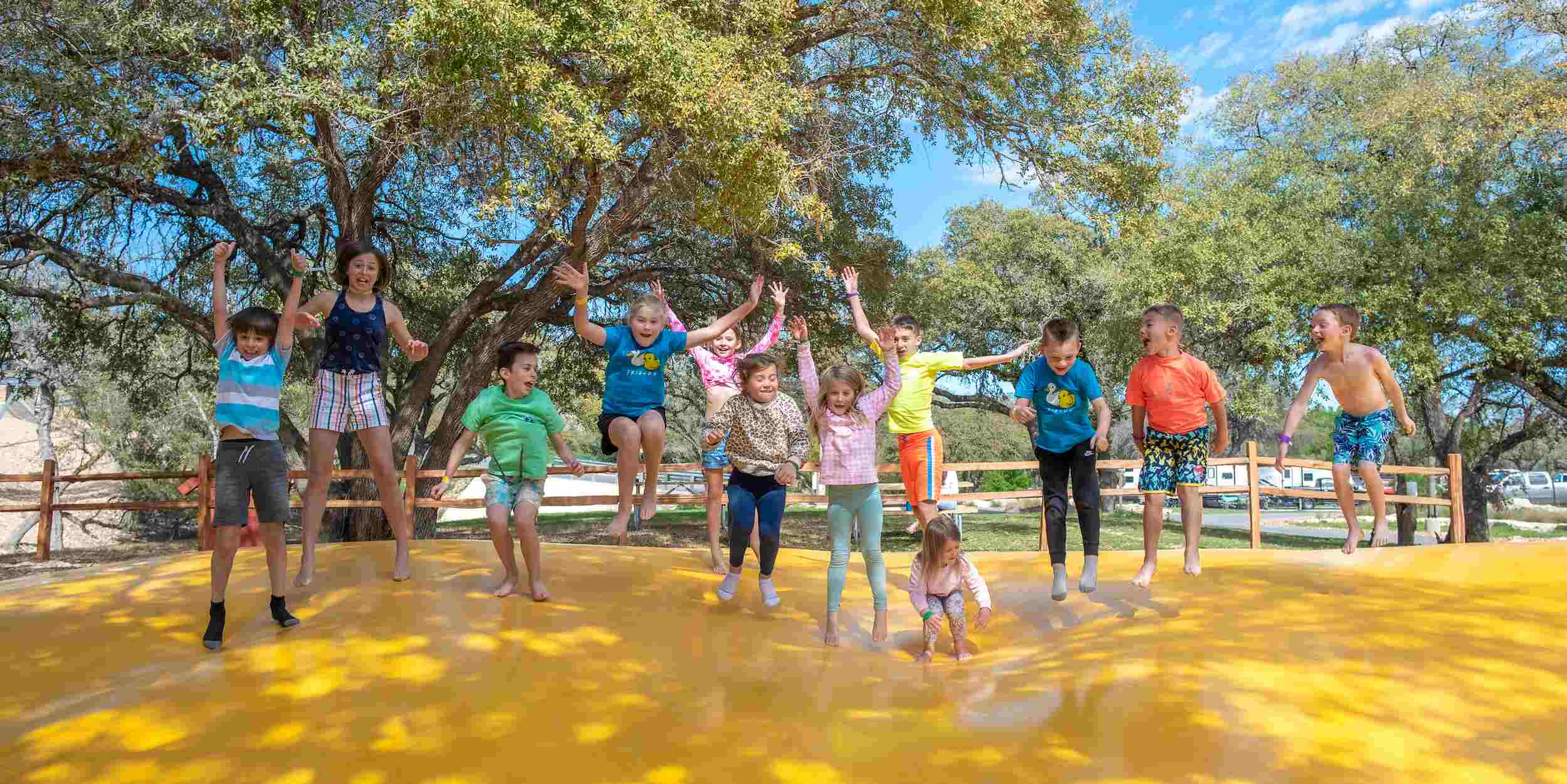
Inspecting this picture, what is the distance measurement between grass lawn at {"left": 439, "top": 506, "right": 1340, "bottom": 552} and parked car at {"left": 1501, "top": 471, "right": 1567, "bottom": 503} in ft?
87.2

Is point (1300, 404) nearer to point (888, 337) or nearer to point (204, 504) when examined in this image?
point (888, 337)

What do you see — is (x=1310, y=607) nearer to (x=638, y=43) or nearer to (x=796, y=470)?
(x=796, y=470)

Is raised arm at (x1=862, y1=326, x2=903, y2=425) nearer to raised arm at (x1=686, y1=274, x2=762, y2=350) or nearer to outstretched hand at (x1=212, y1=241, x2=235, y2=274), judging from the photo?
raised arm at (x1=686, y1=274, x2=762, y2=350)

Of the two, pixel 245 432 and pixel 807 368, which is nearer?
pixel 245 432

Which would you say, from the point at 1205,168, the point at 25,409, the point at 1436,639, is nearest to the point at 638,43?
the point at 1436,639

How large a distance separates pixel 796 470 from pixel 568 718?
197 cm

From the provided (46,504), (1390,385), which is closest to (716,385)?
(1390,385)

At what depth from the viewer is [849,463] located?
475cm

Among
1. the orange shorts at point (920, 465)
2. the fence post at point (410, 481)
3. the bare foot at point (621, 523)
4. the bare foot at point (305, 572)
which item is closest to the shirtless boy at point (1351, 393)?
the orange shorts at point (920, 465)

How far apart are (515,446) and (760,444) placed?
1.35 meters

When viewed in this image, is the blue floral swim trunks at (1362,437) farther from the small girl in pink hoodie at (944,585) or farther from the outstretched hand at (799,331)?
the outstretched hand at (799,331)

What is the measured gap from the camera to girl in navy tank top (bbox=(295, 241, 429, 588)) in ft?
16.5

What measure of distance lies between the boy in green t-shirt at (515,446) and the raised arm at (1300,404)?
4.59 meters

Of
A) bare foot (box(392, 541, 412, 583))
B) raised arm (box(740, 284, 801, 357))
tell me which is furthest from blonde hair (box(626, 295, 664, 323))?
bare foot (box(392, 541, 412, 583))
